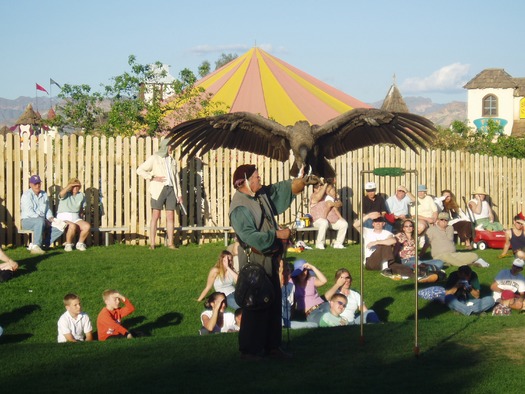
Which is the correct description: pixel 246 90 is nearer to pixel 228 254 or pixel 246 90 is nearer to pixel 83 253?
Answer: pixel 83 253

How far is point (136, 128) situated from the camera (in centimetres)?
2312

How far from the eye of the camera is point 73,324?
11094 millimetres

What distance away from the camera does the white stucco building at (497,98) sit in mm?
70062

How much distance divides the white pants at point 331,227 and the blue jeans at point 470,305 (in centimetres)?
533

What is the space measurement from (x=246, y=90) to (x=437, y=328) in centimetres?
1751

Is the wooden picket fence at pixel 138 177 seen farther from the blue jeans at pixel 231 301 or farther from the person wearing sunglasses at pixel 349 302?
the blue jeans at pixel 231 301

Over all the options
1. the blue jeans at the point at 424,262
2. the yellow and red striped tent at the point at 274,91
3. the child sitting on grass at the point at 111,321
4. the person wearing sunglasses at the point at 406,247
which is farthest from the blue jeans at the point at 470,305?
the yellow and red striped tent at the point at 274,91

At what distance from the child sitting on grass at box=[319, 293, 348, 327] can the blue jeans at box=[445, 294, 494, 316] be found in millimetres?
2054

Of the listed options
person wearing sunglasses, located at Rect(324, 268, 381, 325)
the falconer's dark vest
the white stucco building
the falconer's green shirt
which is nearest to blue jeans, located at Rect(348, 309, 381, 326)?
person wearing sunglasses, located at Rect(324, 268, 381, 325)

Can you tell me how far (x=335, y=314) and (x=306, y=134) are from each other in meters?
2.75

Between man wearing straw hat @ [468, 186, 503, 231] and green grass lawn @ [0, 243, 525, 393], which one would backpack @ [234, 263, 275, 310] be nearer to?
green grass lawn @ [0, 243, 525, 393]

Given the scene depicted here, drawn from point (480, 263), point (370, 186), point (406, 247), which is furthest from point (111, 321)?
point (370, 186)

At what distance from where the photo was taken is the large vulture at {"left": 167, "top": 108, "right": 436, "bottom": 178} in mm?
13164

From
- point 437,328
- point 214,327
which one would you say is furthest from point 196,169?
point 437,328
